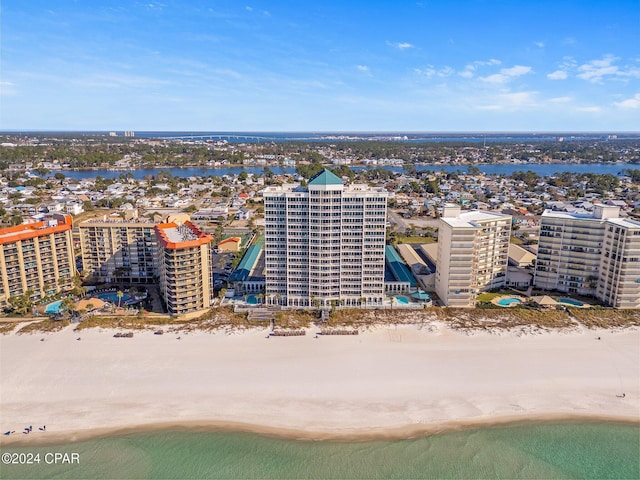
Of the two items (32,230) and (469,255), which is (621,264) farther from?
(32,230)

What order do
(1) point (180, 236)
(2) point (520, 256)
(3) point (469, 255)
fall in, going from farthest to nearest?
(2) point (520, 256)
(1) point (180, 236)
(3) point (469, 255)

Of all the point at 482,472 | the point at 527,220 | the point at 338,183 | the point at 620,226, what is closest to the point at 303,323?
the point at 338,183

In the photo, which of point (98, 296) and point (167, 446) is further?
point (98, 296)

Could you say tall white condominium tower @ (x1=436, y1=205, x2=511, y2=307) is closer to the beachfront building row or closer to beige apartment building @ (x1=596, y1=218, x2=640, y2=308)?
beige apartment building @ (x1=596, y1=218, x2=640, y2=308)

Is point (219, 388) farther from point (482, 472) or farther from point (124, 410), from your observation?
point (482, 472)

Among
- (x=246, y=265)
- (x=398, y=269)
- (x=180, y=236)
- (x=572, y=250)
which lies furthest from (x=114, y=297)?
(x=572, y=250)

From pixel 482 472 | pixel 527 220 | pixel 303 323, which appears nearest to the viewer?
pixel 482 472

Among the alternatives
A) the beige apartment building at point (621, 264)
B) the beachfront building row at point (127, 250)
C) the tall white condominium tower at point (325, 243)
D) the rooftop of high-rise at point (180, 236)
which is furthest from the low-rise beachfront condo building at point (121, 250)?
the beige apartment building at point (621, 264)
